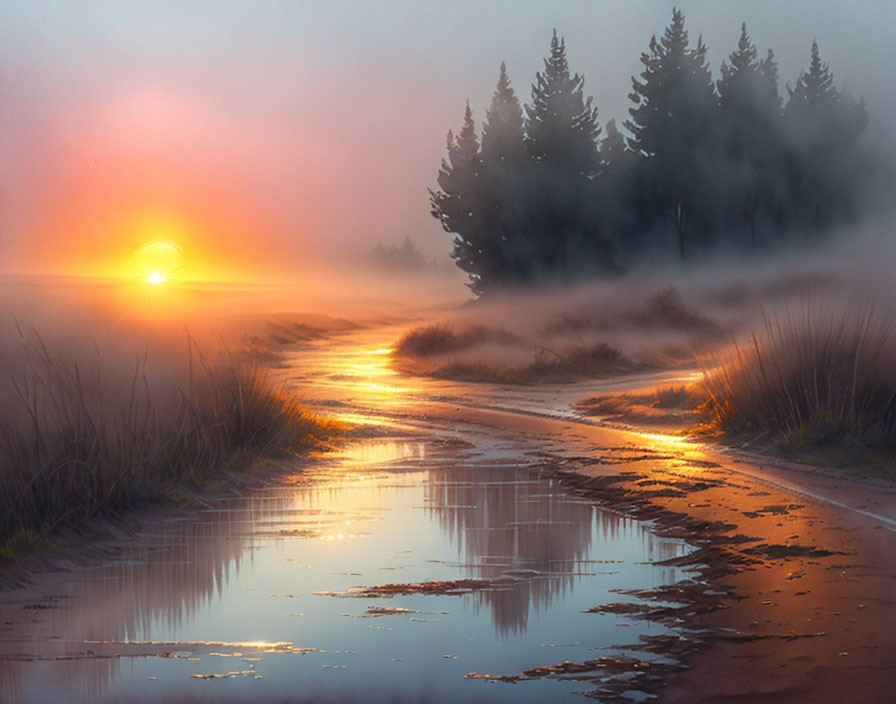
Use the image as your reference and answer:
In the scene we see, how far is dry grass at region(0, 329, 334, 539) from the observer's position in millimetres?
9750

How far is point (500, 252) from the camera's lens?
6009 cm

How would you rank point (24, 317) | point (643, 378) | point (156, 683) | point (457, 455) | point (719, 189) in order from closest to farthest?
point (156, 683)
point (24, 317)
point (457, 455)
point (643, 378)
point (719, 189)

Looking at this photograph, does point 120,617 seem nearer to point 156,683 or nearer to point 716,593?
point 156,683

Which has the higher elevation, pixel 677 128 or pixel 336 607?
pixel 677 128

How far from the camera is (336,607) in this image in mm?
7641

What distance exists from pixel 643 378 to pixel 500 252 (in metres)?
25.3

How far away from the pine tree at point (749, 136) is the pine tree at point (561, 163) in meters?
6.23

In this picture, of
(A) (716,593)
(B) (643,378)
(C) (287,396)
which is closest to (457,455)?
(C) (287,396)

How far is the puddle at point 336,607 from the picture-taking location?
5988mm

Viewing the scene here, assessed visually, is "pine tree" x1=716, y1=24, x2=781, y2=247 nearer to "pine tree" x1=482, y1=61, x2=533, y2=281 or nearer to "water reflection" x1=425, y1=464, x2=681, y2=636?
"pine tree" x1=482, y1=61, x2=533, y2=281

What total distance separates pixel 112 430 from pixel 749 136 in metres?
52.1

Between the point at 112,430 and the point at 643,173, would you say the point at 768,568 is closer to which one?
the point at 112,430

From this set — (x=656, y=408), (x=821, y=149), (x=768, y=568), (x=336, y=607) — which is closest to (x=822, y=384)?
(x=656, y=408)

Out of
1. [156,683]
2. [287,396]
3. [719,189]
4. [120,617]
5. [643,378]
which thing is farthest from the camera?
[719,189]
